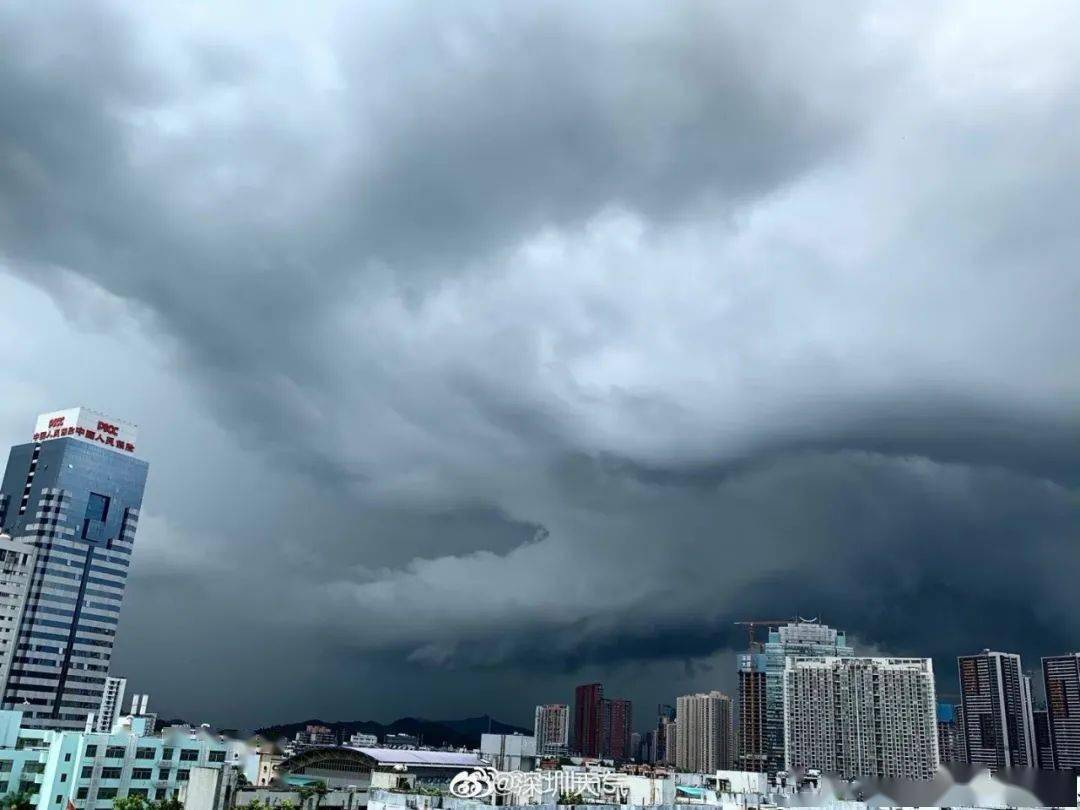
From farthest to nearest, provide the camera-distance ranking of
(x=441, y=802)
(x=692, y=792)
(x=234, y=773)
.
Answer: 1. (x=692, y=792)
2. (x=234, y=773)
3. (x=441, y=802)

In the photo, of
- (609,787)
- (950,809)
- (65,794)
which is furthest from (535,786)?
(65,794)

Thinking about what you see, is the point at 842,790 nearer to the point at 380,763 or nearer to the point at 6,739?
the point at 380,763

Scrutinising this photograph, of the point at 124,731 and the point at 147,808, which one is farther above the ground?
the point at 124,731

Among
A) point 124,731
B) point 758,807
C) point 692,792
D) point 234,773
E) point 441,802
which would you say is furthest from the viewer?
point 692,792

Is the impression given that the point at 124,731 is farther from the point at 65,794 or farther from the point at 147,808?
the point at 147,808

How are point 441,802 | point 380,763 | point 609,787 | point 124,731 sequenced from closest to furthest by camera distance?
point 441,802 → point 609,787 → point 124,731 → point 380,763

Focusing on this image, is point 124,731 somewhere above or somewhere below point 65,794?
above

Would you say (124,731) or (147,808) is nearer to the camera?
(147,808)

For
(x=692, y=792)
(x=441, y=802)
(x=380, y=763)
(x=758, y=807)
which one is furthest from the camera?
(x=380, y=763)

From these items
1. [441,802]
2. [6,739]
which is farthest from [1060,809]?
[6,739]
